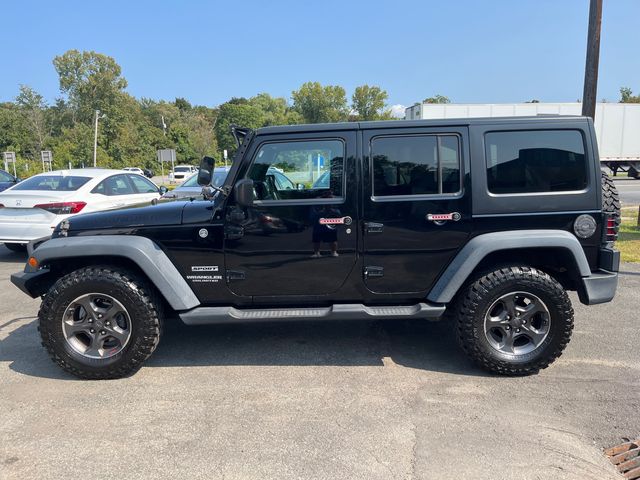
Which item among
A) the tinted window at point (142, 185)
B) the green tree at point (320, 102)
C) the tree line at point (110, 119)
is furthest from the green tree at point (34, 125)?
the tinted window at point (142, 185)

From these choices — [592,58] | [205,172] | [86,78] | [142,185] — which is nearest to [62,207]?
[142,185]

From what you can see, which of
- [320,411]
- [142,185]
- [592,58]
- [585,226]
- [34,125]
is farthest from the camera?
[34,125]

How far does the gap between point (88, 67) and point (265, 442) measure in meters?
78.5

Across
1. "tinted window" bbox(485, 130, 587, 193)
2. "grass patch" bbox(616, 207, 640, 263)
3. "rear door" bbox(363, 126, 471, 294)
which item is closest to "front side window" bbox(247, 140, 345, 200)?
"rear door" bbox(363, 126, 471, 294)

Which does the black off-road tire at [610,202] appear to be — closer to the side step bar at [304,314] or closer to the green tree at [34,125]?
the side step bar at [304,314]

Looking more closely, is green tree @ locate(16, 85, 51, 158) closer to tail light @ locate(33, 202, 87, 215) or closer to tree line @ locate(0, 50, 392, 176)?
tree line @ locate(0, 50, 392, 176)

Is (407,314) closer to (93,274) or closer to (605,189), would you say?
(605,189)

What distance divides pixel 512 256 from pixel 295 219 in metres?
1.76

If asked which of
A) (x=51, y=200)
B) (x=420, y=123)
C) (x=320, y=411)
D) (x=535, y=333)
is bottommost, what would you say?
(x=320, y=411)

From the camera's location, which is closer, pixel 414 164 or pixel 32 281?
pixel 414 164

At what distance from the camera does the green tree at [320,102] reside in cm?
6662

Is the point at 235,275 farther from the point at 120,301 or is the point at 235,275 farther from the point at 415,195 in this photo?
the point at 415,195

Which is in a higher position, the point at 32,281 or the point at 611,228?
the point at 611,228

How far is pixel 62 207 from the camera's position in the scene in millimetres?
7207
